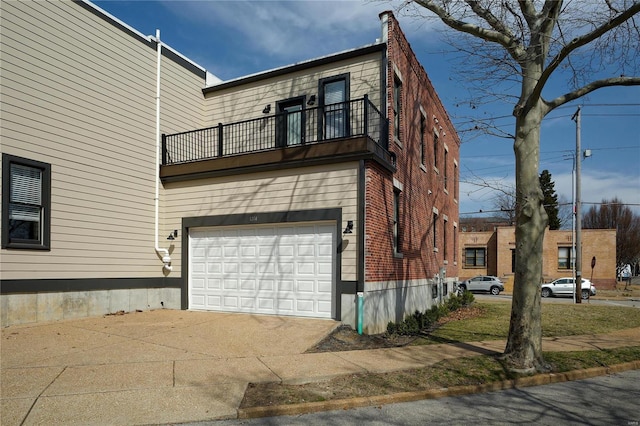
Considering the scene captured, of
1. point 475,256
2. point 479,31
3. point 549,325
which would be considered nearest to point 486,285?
point 475,256

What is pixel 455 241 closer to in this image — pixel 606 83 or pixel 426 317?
pixel 426 317

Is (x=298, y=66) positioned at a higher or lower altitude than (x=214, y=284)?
higher

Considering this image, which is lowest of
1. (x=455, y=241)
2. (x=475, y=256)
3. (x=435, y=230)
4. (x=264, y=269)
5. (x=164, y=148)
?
(x=475, y=256)

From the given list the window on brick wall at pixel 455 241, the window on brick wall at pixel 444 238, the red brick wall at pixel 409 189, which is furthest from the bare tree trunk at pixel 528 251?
the window on brick wall at pixel 455 241

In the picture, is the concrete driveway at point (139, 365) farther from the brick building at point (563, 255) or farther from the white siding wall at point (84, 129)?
the brick building at point (563, 255)

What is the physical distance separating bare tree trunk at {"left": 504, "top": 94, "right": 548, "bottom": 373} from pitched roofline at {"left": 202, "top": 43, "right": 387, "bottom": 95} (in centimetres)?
553

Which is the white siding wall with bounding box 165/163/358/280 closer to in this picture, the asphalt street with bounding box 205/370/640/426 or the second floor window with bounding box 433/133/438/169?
the asphalt street with bounding box 205/370/640/426

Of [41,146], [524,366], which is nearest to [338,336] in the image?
[524,366]

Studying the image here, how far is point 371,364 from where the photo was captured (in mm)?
7508

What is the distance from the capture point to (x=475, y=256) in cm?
4334

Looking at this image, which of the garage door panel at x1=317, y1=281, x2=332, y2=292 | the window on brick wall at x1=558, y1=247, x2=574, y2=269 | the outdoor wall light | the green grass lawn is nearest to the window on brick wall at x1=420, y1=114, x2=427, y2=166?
the green grass lawn

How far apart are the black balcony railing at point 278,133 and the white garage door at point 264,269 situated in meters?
2.28

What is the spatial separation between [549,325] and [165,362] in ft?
37.1

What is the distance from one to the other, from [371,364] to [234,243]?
597 centimetres
